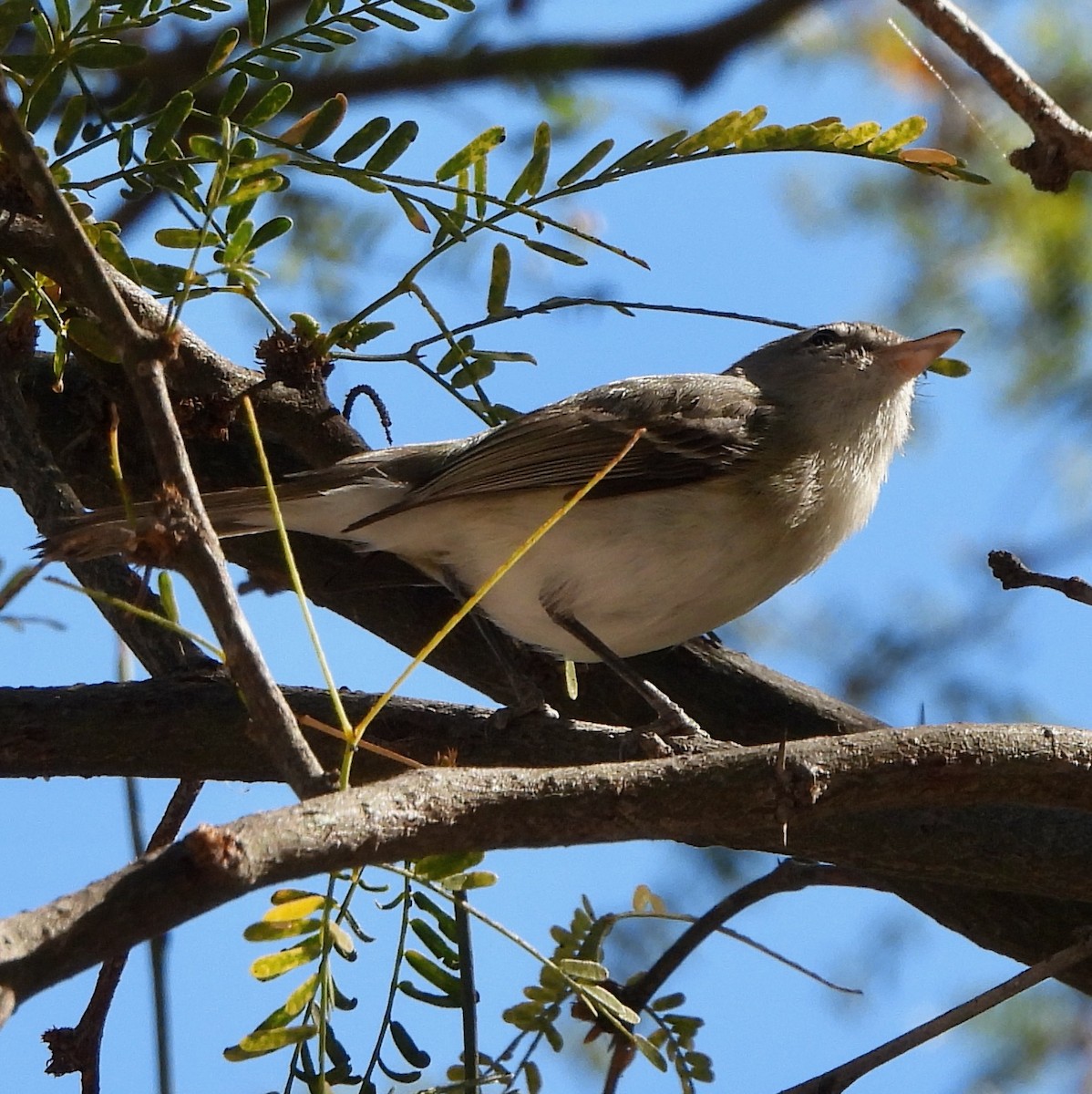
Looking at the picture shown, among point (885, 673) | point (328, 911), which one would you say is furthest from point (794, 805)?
point (885, 673)

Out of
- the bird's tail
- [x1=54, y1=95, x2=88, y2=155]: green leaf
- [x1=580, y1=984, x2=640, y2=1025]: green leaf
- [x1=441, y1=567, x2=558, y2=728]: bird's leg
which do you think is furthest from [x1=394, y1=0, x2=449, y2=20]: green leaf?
[x1=580, y1=984, x2=640, y2=1025]: green leaf

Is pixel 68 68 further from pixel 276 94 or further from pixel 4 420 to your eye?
pixel 4 420

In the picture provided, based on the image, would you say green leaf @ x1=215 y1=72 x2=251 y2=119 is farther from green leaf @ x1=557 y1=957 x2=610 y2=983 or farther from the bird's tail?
green leaf @ x1=557 y1=957 x2=610 y2=983

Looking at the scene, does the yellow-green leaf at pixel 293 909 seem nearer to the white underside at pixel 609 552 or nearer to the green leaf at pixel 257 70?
the green leaf at pixel 257 70

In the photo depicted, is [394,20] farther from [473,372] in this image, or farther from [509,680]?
[509,680]

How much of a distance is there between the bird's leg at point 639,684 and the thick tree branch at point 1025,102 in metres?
1.21

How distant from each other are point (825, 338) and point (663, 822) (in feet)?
8.02

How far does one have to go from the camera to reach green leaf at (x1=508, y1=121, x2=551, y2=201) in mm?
2434

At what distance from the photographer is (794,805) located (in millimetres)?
1853

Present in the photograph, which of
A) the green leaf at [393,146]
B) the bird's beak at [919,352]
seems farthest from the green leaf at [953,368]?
the green leaf at [393,146]

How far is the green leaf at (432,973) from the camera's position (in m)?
2.04

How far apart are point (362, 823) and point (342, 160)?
1.37m

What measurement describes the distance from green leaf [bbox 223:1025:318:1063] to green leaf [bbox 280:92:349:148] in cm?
137

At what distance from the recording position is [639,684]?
2.99 metres
